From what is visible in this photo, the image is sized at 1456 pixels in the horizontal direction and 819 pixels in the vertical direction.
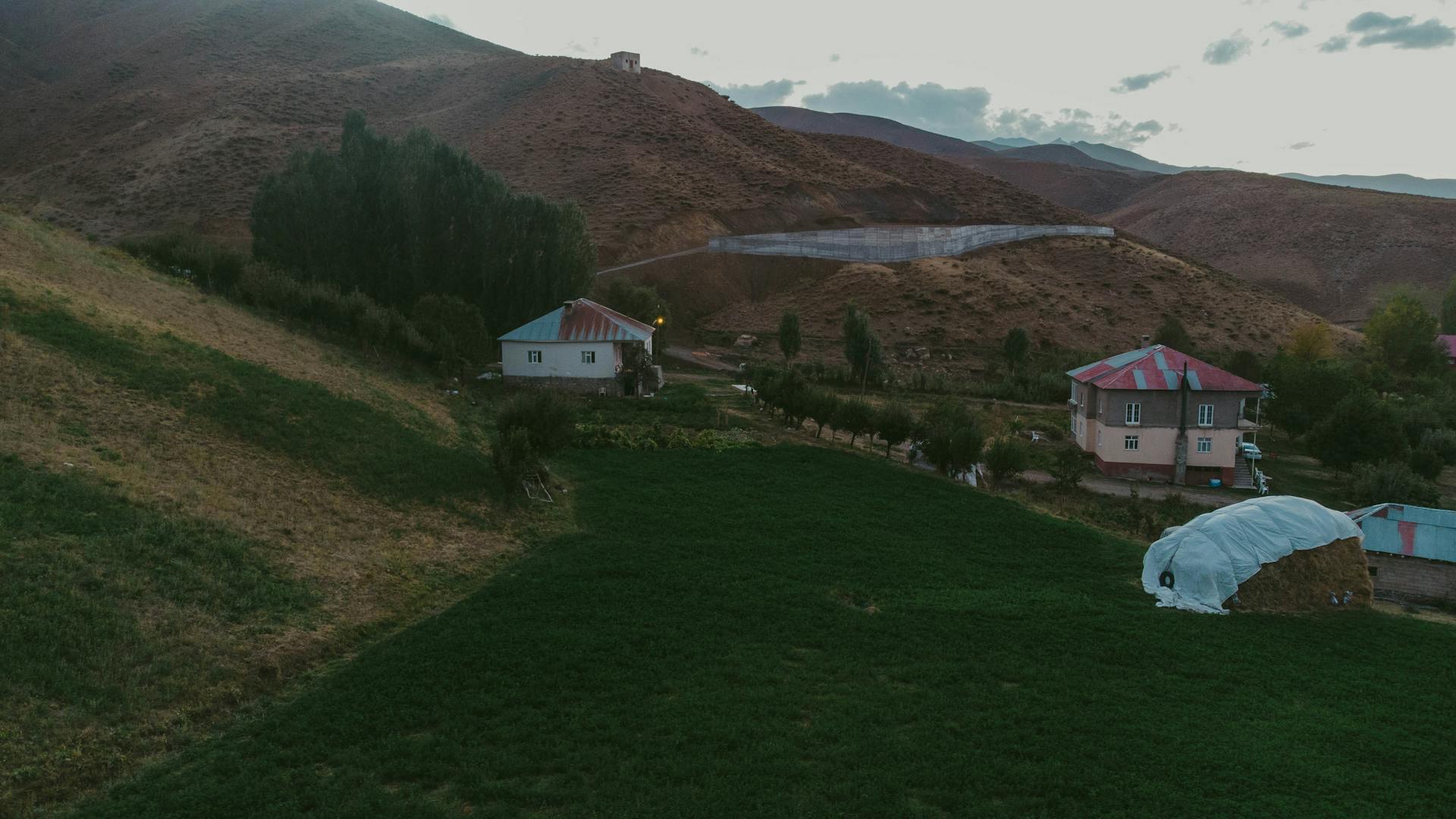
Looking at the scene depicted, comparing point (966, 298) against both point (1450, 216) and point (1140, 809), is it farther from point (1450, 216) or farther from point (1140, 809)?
point (1450, 216)

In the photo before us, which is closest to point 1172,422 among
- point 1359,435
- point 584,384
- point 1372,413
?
point 1359,435

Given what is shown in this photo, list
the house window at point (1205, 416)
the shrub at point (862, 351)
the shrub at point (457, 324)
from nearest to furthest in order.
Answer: the shrub at point (457, 324) < the house window at point (1205, 416) < the shrub at point (862, 351)

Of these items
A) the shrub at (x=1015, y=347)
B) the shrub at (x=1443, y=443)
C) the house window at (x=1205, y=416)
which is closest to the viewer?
the house window at (x=1205, y=416)

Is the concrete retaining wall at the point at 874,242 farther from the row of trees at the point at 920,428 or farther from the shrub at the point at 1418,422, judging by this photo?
the row of trees at the point at 920,428

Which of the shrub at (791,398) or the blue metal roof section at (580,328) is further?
the blue metal roof section at (580,328)

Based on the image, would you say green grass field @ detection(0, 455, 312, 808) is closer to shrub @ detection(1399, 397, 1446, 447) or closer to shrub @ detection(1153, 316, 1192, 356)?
shrub @ detection(1399, 397, 1446, 447)

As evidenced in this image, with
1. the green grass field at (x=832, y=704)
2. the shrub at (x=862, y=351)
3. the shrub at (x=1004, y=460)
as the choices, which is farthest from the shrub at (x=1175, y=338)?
the green grass field at (x=832, y=704)

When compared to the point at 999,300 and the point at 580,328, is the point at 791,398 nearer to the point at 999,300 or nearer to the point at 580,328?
the point at 580,328

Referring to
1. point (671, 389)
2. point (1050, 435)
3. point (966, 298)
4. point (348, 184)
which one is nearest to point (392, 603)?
point (671, 389)
